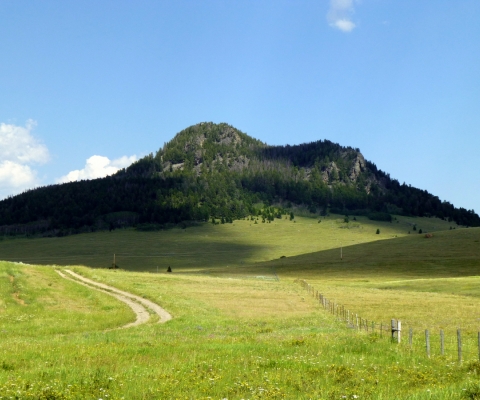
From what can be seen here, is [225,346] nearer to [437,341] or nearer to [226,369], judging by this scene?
[226,369]

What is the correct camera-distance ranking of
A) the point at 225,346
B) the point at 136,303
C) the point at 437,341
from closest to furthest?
the point at 225,346, the point at 437,341, the point at 136,303

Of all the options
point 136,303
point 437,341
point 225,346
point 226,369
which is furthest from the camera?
point 136,303

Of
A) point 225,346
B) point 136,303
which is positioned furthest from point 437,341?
point 136,303

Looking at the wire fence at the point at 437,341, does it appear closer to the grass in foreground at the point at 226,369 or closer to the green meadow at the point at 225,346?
the green meadow at the point at 225,346

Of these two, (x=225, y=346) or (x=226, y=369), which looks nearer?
(x=226, y=369)

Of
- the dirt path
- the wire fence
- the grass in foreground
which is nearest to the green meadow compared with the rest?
the grass in foreground

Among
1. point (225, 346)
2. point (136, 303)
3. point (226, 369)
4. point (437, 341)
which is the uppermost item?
point (226, 369)

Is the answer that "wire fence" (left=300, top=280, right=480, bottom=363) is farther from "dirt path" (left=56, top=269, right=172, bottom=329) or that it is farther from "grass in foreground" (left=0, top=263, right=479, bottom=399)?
"dirt path" (left=56, top=269, right=172, bottom=329)

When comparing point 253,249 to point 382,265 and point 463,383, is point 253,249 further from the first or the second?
point 463,383

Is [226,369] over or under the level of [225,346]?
over

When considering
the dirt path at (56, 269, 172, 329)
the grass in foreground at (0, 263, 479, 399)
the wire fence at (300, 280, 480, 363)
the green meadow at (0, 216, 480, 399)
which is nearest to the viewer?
the grass in foreground at (0, 263, 479, 399)

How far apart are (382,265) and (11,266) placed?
72541 millimetres

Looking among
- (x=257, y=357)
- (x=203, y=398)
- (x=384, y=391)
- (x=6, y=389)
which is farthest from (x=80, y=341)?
(x=384, y=391)

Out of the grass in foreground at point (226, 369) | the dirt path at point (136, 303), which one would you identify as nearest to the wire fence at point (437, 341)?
the grass in foreground at point (226, 369)
